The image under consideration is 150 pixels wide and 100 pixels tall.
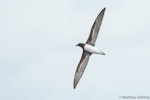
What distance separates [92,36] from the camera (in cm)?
2814

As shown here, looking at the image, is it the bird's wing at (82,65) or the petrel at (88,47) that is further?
the bird's wing at (82,65)

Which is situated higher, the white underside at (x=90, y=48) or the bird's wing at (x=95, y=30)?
the bird's wing at (x=95, y=30)

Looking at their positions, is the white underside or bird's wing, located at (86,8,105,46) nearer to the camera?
the white underside

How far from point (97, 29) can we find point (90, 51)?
2.87 m

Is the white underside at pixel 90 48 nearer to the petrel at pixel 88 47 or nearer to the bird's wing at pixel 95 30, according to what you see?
the petrel at pixel 88 47

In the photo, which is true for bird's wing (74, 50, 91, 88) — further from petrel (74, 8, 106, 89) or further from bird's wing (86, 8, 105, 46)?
bird's wing (86, 8, 105, 46)

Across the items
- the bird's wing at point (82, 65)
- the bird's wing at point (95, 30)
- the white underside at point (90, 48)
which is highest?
the bird's wing at point (95, 30)

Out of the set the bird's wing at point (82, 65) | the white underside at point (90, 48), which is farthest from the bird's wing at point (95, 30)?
the bird's wing at point (82, 65)

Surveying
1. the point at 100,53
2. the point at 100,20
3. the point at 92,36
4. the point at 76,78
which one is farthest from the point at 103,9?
the point at 76,78

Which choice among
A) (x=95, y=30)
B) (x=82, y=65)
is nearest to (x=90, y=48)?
(x=95, y=30)

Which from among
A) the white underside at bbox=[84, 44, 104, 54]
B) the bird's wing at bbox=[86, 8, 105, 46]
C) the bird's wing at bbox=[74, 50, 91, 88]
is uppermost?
the bird's wing at bbox=[86, 8, 105, 46]

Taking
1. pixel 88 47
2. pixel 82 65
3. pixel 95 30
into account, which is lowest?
pixel 82 65

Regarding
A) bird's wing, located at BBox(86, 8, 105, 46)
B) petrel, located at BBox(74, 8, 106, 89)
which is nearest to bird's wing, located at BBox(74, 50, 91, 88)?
petrel, located at BBox(74, 8, 106, 89)

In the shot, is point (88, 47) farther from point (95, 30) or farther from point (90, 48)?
point (95, 30)
